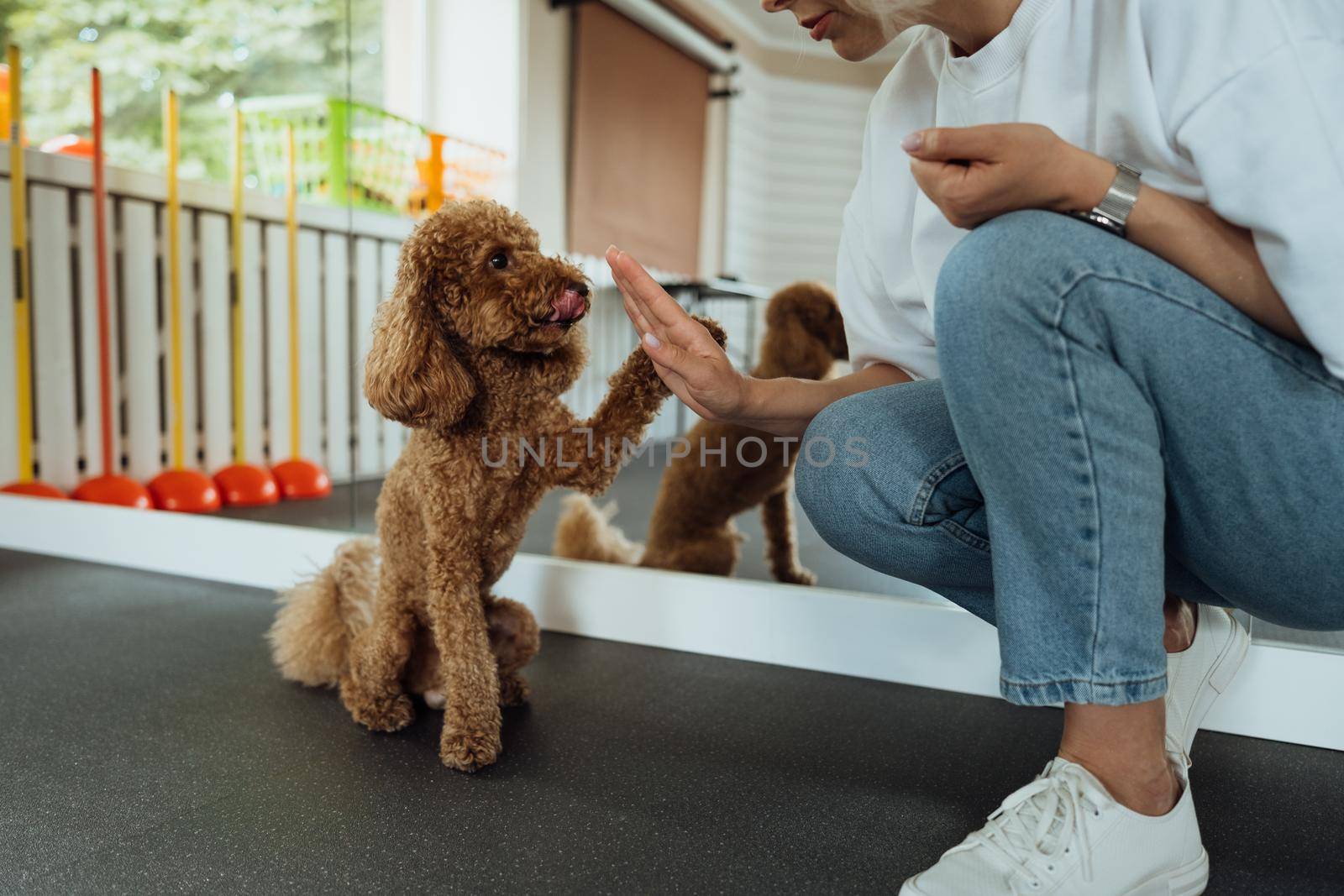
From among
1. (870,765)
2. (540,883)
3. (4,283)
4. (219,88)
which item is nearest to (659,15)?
(219,88)

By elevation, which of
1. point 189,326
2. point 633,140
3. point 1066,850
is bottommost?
point 1066,850

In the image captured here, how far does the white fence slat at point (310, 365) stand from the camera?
8.86 feet

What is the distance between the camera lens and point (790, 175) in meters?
1.83

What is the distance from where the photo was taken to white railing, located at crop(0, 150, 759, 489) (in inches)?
90.4

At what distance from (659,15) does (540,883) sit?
9.43ft

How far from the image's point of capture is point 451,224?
905 mm

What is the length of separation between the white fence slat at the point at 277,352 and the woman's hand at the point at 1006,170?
260 centimetres

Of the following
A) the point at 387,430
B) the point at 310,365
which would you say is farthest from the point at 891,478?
the point at 310,365

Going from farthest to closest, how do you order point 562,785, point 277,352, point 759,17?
point 277,352, point 759,17, point 562,785

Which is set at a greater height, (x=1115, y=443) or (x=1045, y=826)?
(x=1115, y=443)

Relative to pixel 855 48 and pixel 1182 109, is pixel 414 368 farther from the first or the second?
pixel 1182 109

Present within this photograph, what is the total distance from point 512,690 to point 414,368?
46cm

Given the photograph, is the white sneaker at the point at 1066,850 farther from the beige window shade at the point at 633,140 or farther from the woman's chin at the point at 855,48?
the beige window shade at the point at 633,140

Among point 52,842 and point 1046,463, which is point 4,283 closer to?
point 52,842
